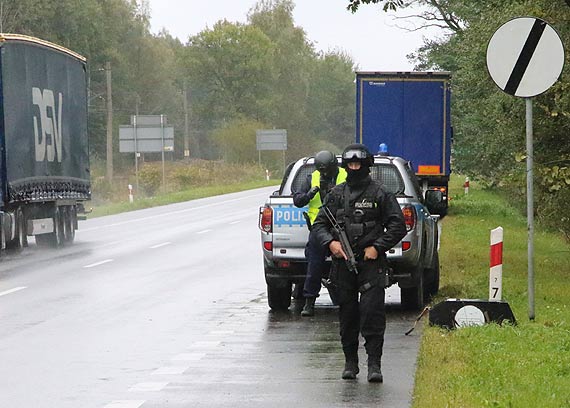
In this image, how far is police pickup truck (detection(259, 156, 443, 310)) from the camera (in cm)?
1439

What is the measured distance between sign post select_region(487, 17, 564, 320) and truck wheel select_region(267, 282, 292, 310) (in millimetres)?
4073

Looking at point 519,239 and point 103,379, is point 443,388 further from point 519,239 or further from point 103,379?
point 519,239

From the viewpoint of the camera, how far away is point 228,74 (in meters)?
122

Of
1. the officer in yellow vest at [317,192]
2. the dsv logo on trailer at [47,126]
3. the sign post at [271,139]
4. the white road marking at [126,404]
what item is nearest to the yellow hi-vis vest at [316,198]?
the officer in yellow vest at [317,192]

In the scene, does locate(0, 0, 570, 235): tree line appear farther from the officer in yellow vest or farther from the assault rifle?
the assault rifle

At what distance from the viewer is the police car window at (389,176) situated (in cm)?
1527

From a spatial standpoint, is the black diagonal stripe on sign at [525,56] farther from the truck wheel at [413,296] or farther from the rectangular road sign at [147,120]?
the rectangular road sign at [147,120]

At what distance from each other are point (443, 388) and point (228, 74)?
11404cm

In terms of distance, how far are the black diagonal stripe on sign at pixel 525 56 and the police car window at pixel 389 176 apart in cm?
329

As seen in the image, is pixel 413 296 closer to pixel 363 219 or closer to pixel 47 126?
pixel 363 219

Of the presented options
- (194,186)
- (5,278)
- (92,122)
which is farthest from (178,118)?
(5,278)

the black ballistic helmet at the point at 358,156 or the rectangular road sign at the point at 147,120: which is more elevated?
the black ballistic helmet at the point at 358,156

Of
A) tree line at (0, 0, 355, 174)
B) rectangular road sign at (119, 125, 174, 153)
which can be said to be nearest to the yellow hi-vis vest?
rectangular road sign at (119, 125, 174, 153)

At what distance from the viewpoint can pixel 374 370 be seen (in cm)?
979
